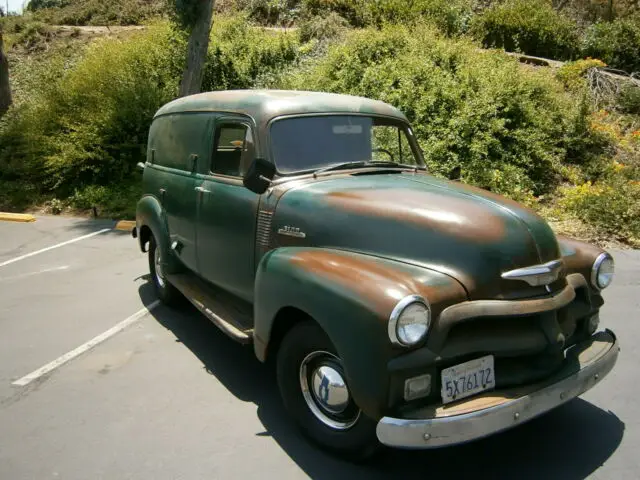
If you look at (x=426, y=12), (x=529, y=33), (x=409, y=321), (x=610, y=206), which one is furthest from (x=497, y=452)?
(x=529, y=33)

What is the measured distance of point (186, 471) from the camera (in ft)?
9.68

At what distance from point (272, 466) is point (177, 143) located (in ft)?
10.4

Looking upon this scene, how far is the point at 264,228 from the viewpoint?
12.1 feet

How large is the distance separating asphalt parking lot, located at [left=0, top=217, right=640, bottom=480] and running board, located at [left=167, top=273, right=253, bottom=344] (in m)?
0.43

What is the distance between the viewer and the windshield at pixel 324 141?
150 inches

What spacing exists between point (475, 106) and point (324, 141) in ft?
24.1

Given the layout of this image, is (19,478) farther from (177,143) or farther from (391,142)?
(391,142)

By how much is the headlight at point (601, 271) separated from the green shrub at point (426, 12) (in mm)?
12979

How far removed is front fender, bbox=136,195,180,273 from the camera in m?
5.09

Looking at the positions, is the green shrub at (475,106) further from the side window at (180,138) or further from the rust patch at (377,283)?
the rust patch at (377,283)

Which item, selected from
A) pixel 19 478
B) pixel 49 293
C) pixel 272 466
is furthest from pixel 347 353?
pixel 49 293

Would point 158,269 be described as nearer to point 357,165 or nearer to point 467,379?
point 357,165

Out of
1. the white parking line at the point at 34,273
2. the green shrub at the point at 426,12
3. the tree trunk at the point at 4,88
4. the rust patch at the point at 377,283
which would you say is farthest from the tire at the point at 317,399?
the green shrub at the point at 426,12

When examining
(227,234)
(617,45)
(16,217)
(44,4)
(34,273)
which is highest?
(44,4)
